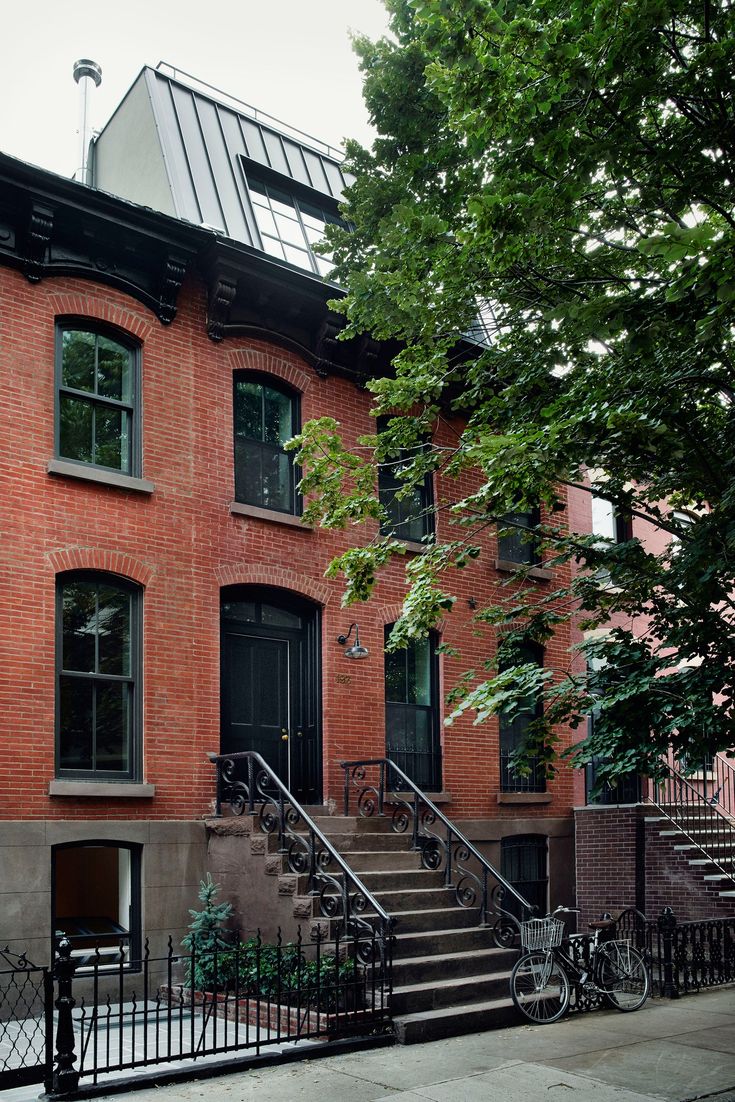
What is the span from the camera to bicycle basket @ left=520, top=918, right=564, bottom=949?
10.9 meters

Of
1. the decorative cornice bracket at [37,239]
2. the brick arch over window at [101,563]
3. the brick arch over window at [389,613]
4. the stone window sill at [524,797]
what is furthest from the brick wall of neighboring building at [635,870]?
the decorative cornice bracket at [37,239]

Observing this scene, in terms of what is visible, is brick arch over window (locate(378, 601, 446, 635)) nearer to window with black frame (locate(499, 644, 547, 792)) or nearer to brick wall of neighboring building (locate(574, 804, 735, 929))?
window with black frame (locate(499, 644, 547, 792))

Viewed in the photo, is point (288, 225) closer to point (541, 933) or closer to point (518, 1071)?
point (541, 933)

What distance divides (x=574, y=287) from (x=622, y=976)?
23.9ft

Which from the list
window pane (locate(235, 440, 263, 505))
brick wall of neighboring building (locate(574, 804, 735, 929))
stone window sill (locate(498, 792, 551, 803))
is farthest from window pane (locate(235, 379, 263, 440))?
brick wall of neighboring building (locate(574, 804, 735, 929))

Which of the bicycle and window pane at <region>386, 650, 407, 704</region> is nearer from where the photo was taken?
the bicycle

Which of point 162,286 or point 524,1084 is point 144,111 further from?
point 524,1084

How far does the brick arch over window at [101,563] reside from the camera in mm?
11938

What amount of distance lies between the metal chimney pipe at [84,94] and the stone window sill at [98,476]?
31.4 ft

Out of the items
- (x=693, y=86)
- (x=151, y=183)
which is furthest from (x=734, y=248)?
(x=151, y=183)

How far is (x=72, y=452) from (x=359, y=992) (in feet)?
21.4

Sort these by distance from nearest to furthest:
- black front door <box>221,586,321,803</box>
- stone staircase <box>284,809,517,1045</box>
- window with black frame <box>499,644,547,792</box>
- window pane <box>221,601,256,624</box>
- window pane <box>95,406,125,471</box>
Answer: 1. stone staircase <box>284,809,517,1045</box>
2. window pane <box>95,406,125,471</box>
3. black front door <box>221,586,321,803</box>
4. window pane <box>221,601,256,624</box>
5. window with black frame <box>499,644,547,792</box>

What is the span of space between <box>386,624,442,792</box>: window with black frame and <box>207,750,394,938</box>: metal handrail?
2.70 metres

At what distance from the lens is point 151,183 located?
15852 millimetres
